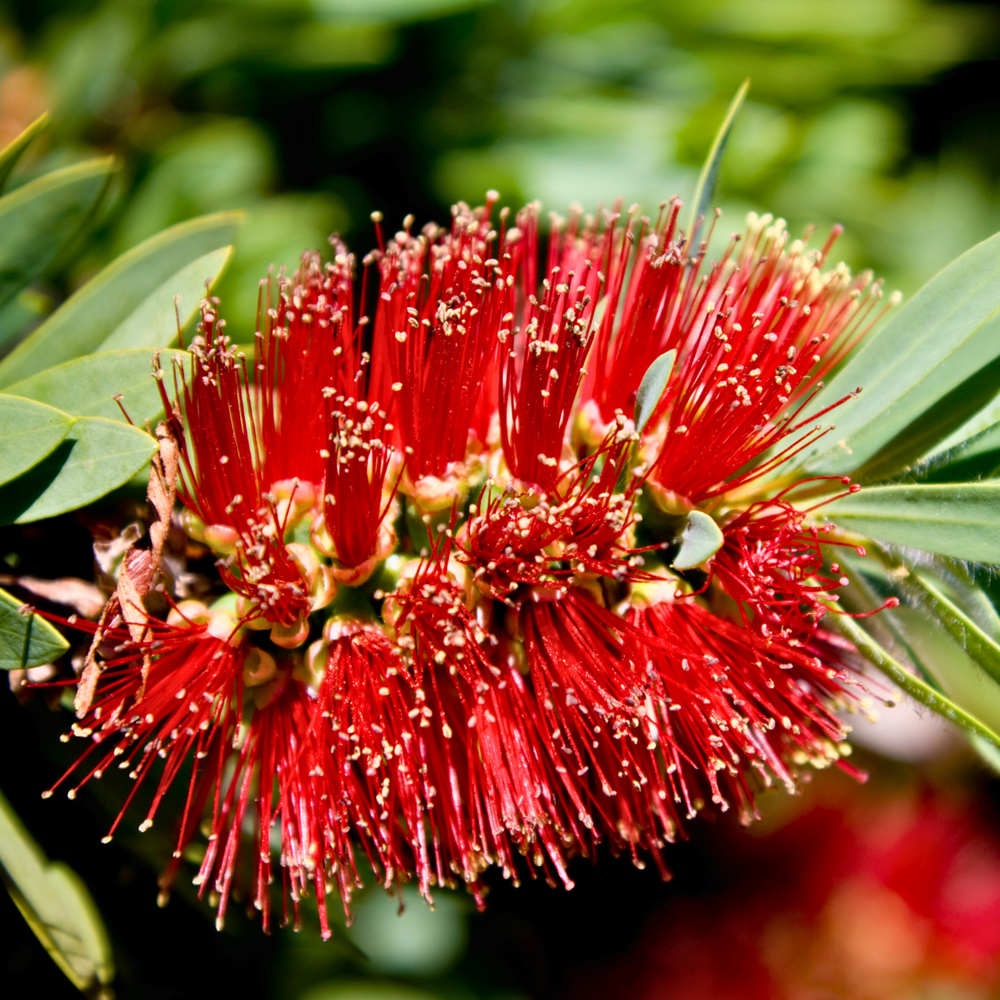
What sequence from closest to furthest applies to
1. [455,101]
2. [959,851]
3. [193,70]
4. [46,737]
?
[46,737] → [193,70] → [455,101] → [959,851]

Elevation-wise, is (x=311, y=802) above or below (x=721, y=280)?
below

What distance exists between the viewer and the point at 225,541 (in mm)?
1261

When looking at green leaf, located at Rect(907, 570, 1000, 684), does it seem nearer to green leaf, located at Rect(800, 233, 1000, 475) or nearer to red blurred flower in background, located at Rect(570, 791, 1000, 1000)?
green leaf, located at Rect(800, 233, 1000, 475)

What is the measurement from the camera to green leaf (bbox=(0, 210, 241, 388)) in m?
1.32

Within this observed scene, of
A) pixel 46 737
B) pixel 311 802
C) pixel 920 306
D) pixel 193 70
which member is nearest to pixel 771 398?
pixel 920 306

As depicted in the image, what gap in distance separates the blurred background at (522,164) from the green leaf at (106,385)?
0.39 meters

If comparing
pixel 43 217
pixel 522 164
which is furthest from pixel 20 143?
pixel 522 164

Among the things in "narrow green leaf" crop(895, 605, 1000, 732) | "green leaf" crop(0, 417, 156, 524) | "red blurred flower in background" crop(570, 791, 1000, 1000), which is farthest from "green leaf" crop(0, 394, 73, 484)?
"red blurred flower in background" crop(570, 791, 1000, 1000)

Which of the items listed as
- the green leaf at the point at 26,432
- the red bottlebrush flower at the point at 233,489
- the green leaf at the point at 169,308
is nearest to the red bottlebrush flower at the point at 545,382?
the red bottlebrush flower at the point at 233,489

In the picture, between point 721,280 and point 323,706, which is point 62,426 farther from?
point 721,280

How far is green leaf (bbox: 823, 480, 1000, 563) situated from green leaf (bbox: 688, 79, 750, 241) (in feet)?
1.64

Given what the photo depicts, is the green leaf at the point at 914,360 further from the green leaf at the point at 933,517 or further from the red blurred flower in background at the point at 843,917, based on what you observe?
the red blurred flower in background at the point at 843,917

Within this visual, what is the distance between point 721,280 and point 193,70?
1498mm

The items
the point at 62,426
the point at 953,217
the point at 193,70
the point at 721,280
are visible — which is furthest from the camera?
the point at 953,217
